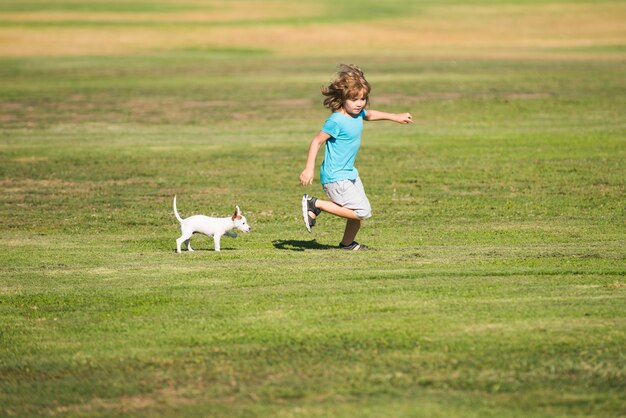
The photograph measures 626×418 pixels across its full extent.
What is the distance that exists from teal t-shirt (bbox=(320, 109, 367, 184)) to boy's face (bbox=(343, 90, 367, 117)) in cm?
9

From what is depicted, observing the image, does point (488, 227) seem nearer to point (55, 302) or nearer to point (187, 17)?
point (55, 302)

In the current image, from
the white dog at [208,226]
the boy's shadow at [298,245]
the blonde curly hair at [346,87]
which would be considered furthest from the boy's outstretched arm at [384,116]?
the white dog at [208,226]

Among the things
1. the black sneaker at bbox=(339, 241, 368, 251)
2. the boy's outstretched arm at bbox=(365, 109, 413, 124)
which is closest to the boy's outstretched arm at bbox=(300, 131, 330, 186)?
the boy's outstretched arm at bbox=(365, 109, 413, 124)

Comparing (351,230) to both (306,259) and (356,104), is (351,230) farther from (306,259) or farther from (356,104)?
(356,104)

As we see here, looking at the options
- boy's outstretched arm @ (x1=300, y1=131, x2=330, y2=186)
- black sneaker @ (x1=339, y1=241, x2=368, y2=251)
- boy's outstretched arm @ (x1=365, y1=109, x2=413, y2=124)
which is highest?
boy's outstretched arm @ (x1=365, y1=109, x2=413, y2=124)

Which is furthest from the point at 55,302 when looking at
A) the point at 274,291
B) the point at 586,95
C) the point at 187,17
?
the point at 187,17

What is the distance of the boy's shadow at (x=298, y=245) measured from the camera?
1219 centimetres

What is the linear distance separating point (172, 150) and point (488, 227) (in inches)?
414

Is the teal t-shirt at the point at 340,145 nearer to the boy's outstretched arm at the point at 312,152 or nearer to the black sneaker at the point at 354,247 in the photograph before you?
the boy's outstretched arm at the point at 312,152

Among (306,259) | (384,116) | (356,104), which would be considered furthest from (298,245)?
(356,104)

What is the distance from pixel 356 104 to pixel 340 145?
1.56 feet

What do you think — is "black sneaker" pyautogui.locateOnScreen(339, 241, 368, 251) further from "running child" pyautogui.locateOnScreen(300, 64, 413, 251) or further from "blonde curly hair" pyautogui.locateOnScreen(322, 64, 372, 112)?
"blonde curly hair" pyautogui.locateOnScreen(322, 64, 372, 112)

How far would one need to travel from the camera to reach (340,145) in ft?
37.4

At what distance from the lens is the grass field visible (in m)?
6.98
